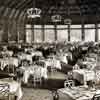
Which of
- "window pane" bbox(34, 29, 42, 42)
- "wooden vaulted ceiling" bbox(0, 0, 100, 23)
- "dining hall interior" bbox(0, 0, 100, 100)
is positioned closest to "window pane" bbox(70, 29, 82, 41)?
"dining hall interior" bbox(0, 0, 100, 100)

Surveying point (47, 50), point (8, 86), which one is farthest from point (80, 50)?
point (8, 86)

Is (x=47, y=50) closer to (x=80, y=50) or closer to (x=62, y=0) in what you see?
(x=80, y=50)

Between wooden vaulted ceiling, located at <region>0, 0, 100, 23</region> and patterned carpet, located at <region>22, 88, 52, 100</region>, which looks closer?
patterned carpet, located at <region>22, 88, 52, 100</region>

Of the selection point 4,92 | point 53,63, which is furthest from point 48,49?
point 4,92

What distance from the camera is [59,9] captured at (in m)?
26.3

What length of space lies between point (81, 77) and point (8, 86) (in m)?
3.57

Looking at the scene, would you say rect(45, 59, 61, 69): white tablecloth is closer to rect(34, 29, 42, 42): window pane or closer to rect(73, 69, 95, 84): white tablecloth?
rect(73, 69, 95, 84): white tablecloth

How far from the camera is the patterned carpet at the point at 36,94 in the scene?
7238mm

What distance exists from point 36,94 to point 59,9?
1990 centimetres

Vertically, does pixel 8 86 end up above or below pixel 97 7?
below

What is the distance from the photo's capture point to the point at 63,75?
10828 millimetres

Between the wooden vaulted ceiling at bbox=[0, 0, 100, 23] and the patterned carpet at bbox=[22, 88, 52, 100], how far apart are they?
14438 millimetres

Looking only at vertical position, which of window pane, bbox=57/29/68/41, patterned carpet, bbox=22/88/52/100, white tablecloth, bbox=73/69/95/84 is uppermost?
window pane, bbox=57/29/68/41

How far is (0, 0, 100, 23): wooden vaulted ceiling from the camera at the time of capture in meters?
22.3
